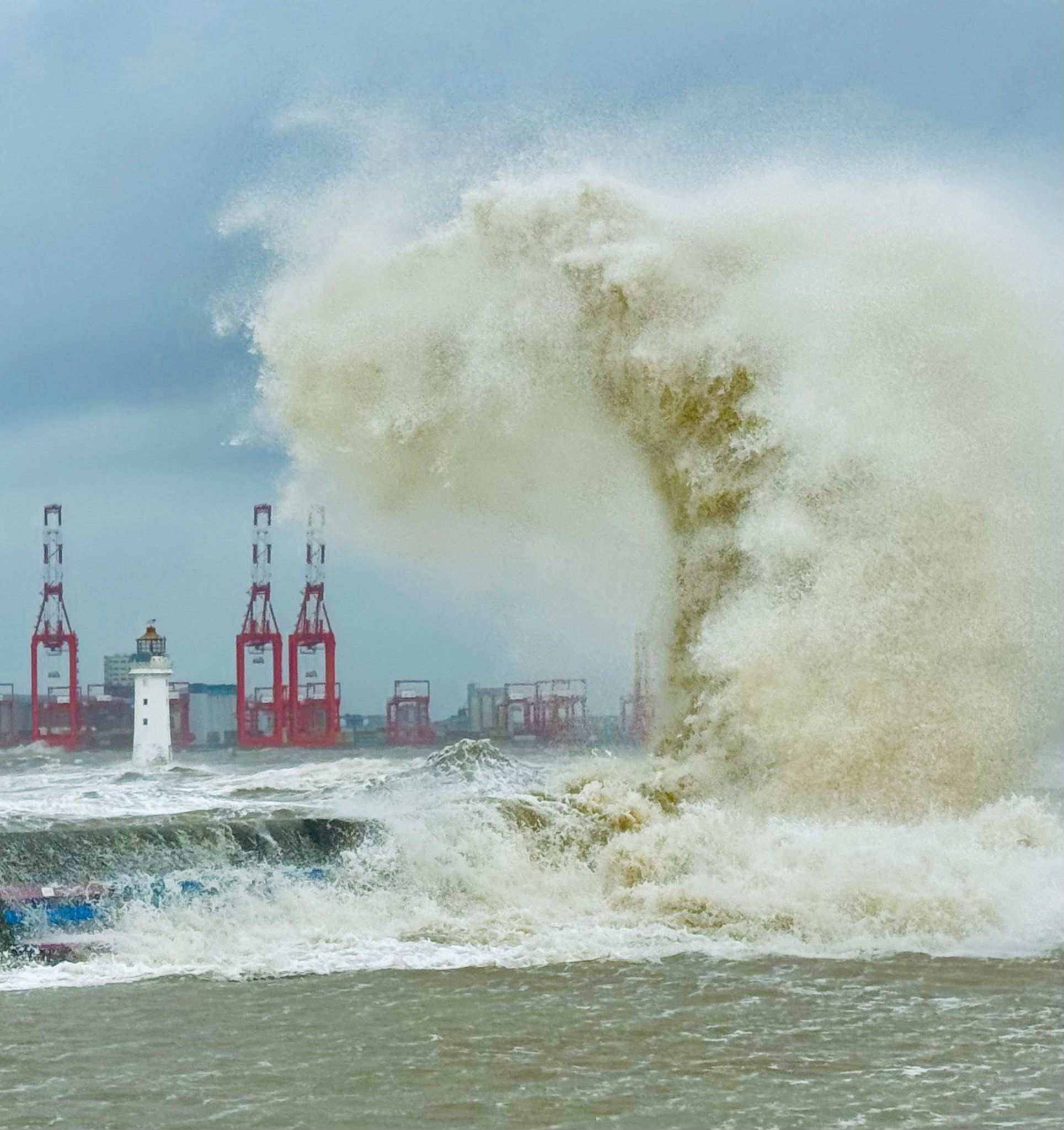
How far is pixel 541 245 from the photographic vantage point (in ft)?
54.6

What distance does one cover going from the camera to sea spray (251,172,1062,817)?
47.1 ft

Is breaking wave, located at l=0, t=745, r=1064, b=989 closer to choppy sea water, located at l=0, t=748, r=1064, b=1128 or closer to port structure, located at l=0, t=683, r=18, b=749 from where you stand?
choppy sea water, located at l=0, t=748, r=1064, b=1128

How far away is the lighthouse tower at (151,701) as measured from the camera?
3175 centimetres

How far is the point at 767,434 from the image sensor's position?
15.1 metres

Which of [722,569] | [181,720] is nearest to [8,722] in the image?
[181,720]

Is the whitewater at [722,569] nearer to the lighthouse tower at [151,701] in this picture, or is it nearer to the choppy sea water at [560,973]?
the choppy sea water at [560,973]

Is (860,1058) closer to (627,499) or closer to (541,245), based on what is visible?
(627,499)

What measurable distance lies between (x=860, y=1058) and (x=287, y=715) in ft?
196

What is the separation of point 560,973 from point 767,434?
6.77 m

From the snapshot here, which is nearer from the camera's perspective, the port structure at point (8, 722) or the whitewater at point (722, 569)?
the whitewater at point (722, 569)

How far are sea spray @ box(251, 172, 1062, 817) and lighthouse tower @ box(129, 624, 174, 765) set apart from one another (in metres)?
15.1

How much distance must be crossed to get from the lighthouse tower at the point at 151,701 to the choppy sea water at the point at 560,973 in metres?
15.1

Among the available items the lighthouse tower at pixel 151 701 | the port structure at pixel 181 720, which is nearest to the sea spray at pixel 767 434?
the lighthouse tower at pixel 151 701

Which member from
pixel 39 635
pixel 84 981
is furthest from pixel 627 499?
pixel 39 635
